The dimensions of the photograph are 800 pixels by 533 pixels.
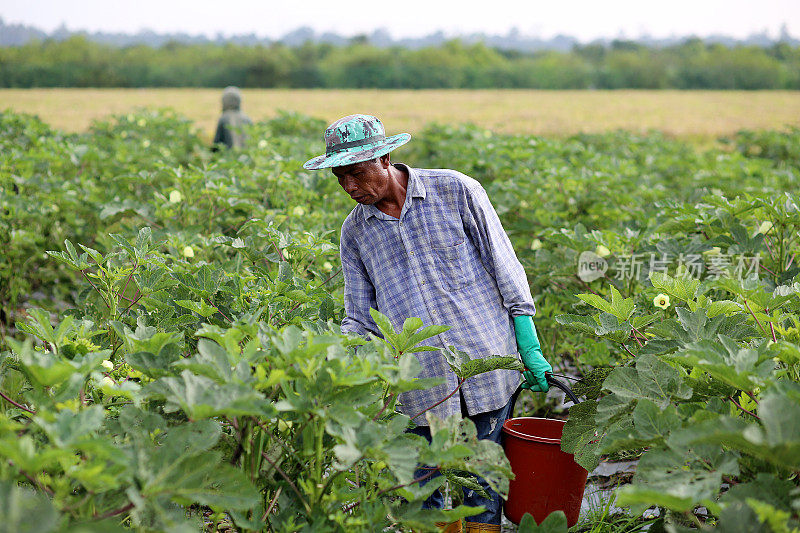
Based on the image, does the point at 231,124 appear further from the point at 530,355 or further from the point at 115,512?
the point at 115,512

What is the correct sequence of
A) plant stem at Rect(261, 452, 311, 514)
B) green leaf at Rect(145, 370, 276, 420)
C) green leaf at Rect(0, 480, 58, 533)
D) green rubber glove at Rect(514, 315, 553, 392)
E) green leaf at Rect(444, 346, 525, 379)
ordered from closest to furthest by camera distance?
green leaf at Rect(0, 480, 58, 533)
green leaf at Rect(145, 370, 276, 420)
plant stem at Rect(261, 452, 311, 514)
green leaf at Rect(444, 346, 525, 379)
green rubber glove at Rect(514, 315, 553, 392)

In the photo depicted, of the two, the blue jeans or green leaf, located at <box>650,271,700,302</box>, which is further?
the blue jeans

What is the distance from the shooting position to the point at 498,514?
2.42 metres

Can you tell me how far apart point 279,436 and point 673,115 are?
24549 millimetres

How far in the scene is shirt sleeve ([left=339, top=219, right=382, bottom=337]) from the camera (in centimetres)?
236

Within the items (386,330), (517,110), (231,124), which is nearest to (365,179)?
(386,330)

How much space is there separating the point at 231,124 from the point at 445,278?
630cm

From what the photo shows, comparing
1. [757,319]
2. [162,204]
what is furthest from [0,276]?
[757,319]

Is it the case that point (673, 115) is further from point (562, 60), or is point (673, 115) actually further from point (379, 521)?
point (562, 60)

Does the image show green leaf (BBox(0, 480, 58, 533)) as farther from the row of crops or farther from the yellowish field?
the yellowish field

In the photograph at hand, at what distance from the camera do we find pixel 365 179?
7.29 ft

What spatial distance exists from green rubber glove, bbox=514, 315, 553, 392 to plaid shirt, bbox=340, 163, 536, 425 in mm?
38

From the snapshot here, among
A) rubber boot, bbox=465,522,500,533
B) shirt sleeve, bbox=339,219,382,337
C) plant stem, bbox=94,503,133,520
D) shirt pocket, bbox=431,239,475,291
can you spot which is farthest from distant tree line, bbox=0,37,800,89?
plant stem, bbox=94,503,133,520

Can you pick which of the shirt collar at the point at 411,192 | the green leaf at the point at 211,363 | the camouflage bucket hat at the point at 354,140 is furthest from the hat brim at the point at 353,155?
the green leaf at the point at 211,363
